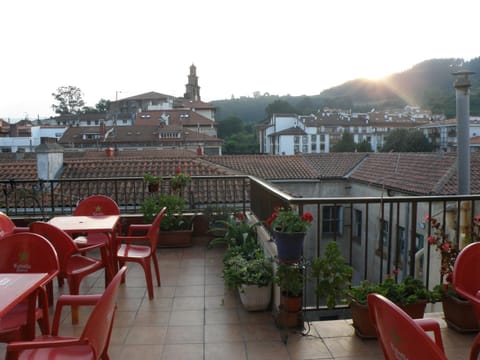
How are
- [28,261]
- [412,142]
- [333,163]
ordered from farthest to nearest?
1. [412,142]
2. [333,163]
3. [28,261]

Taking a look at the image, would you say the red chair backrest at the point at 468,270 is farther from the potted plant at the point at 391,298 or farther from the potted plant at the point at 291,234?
the potted plant at the point at 291,234

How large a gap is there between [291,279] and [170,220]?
3271 millimetres

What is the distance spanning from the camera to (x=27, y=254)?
8.82ft

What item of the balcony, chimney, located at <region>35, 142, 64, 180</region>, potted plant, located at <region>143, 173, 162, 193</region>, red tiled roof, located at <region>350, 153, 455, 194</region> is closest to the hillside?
red tiled roof, located at <region>350, 153, 455, 194</region>

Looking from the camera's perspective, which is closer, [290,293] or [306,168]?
[290,293]

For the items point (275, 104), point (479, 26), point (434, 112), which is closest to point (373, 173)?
point (479, 26)

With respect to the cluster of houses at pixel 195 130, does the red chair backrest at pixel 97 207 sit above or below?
below

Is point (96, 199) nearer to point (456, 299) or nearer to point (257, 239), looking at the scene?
point (257, 239)

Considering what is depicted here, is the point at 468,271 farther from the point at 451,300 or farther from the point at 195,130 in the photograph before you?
the point at 195,130

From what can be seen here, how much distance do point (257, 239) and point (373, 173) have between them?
1419 cm

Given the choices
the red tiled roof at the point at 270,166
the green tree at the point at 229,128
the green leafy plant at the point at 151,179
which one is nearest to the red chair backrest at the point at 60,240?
the green leafy plant at the point at 151,179

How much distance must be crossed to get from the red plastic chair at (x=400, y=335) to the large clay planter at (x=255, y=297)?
6.34 feet

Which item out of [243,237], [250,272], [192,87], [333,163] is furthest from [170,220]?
[192,87]

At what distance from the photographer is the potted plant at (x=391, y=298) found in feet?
9.82
